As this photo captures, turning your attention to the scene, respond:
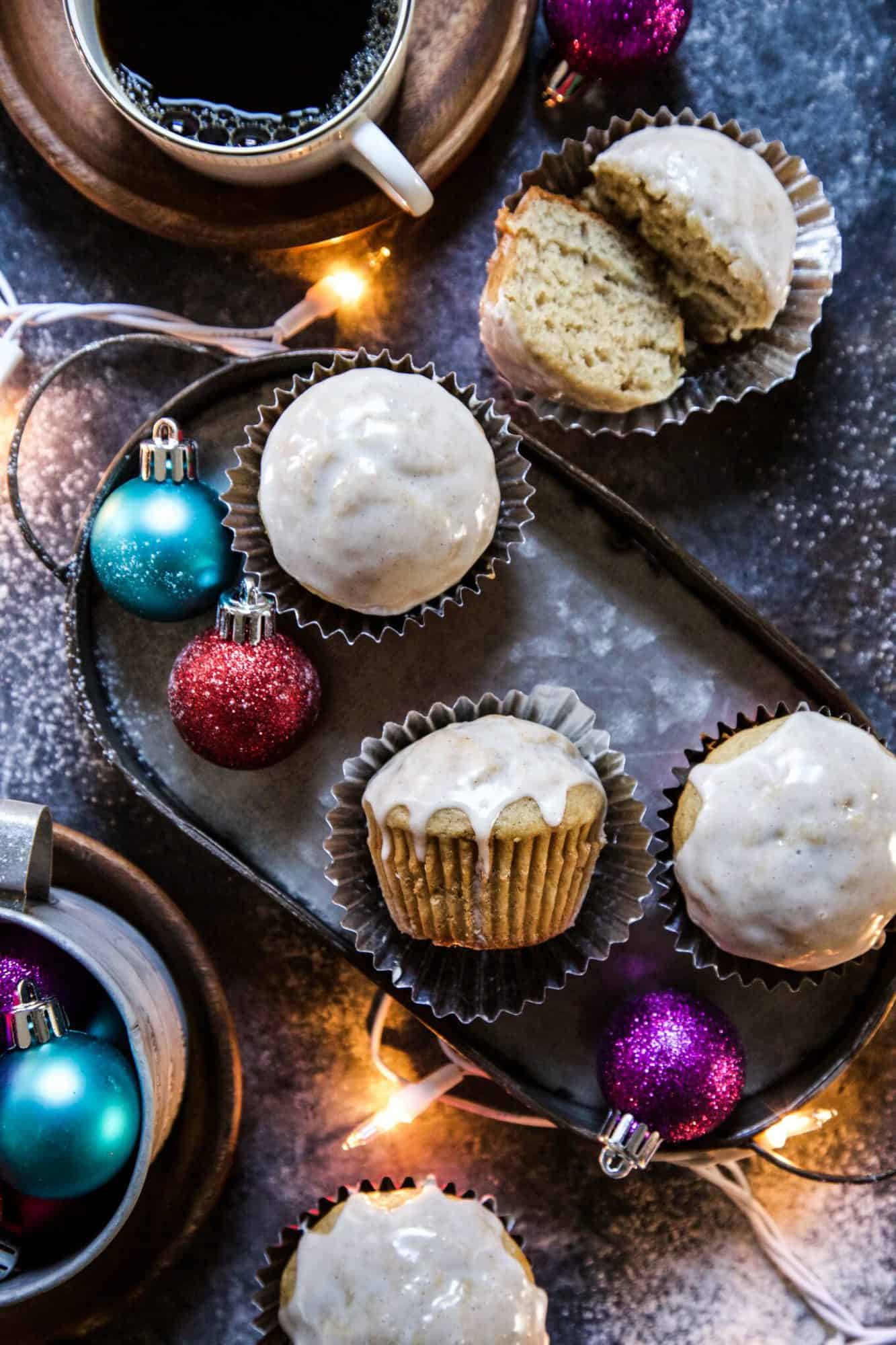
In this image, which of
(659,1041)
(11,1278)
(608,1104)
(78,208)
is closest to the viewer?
(11,1278)

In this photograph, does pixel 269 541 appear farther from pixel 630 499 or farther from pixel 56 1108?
pixel 56 1108

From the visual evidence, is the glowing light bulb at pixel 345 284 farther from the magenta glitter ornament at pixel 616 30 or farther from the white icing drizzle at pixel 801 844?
the white icing drizzle at pixel 801 844

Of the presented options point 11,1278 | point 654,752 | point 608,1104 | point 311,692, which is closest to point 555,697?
point 654,752

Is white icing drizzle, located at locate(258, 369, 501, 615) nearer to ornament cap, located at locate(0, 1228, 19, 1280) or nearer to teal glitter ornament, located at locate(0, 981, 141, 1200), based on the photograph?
teal glitter ornament, located at locate(0, 981, 141, 1200)

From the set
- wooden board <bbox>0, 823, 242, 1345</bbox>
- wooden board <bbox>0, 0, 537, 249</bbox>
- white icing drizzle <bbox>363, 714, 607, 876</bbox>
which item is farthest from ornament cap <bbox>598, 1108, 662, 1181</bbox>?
wooden board <bbox>0, 0, 537, 249</bbox>

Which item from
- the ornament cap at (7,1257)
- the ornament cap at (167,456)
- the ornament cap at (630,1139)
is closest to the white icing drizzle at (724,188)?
the ornament cap at (167,456)

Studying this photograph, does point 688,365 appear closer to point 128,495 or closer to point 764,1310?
point 128,495
